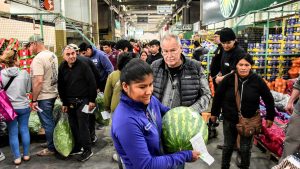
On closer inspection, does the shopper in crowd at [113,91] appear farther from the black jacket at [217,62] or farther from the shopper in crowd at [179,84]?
the black jacket at [217,62]

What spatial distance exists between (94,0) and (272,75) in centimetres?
1447

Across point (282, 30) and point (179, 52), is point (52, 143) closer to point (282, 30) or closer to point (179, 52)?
point (179, 52)

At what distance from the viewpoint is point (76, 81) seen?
4.11 m

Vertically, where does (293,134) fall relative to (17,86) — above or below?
below

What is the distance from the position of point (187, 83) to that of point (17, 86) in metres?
2.72

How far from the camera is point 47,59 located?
414 cm

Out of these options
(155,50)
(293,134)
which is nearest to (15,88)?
(155,50)

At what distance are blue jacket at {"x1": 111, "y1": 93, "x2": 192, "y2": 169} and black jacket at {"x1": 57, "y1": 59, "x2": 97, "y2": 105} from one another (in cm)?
274

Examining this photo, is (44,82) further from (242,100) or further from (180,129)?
(180,129)

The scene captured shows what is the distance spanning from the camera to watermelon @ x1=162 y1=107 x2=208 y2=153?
1.66m

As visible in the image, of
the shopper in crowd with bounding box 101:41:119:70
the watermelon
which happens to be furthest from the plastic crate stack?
the watermelon

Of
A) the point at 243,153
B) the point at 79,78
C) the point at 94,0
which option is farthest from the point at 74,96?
the point at 94,0

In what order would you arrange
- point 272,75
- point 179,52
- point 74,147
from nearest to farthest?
point 179,52 → point 74,147 → point 272,75

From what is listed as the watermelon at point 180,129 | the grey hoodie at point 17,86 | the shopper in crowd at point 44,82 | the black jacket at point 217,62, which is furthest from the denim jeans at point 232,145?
the grey hoodie at point 17,86
